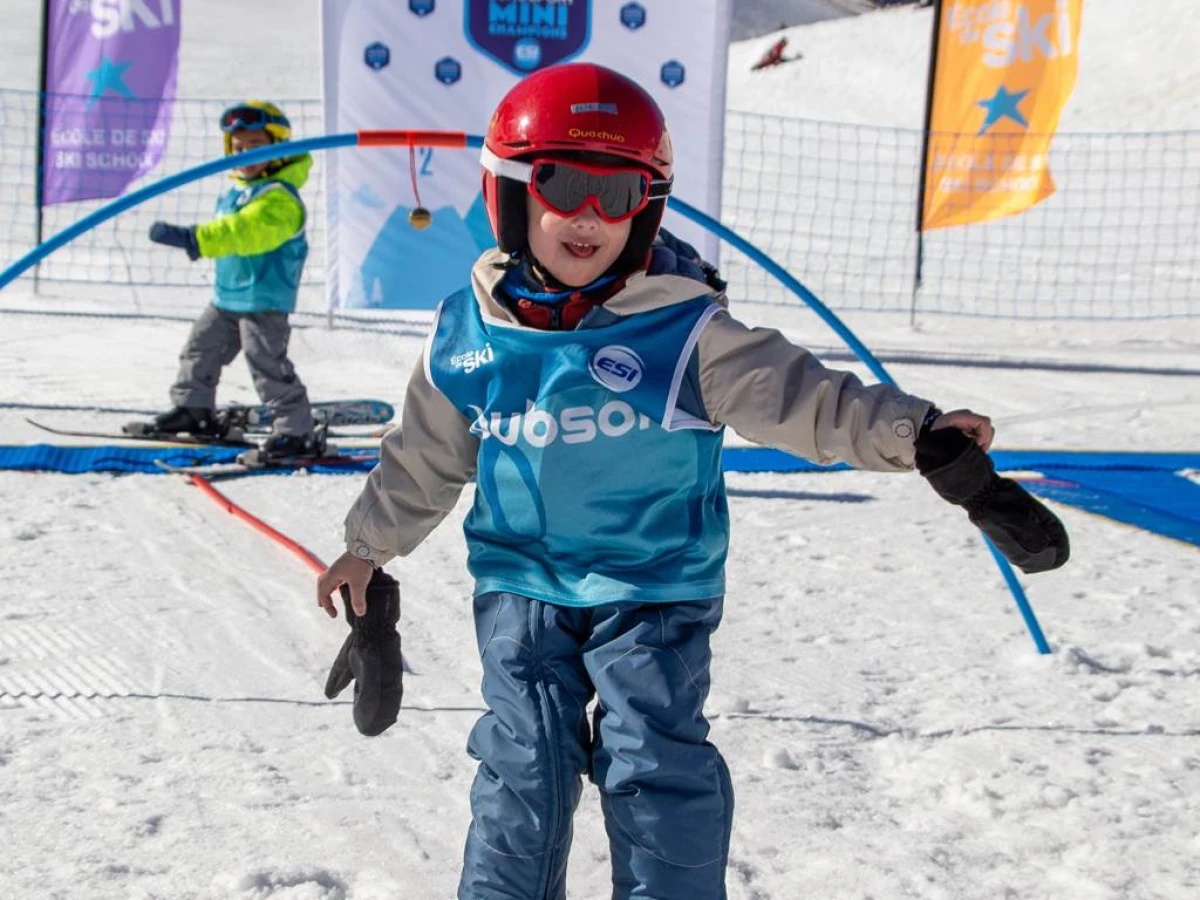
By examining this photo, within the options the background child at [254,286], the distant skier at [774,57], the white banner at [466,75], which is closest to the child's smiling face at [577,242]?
the background child at [254,286]

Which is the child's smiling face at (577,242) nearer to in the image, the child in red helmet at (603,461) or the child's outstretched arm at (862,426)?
the child in red helmet at (603,461)

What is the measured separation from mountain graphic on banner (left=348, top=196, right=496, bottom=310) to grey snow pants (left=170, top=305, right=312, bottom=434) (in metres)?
3.01

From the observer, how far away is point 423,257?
9.47 meters

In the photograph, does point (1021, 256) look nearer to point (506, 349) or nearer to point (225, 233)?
point (225, 233)

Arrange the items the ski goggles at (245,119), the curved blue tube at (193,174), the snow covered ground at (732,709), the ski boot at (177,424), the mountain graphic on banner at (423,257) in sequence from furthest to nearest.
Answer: the mountain graphic on banner at (423,257) < the ski boot at (177,424) < the ski goggles at (245,119) < the curved blue tube at (193,174) < the snow covered ground at (732,709)

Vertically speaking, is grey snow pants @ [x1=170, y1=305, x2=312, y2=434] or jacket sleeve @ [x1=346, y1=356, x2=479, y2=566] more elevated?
jacket sleeve @ [x1=346, y1=356, x2=479, y2=566]

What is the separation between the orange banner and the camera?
10.1 m

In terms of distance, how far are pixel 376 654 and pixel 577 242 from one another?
2.59 feet

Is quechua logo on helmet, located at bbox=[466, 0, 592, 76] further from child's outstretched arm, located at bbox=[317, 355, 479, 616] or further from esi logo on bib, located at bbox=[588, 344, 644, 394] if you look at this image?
esi logo on bib, located at bbox=[588, 344, 644, 394]

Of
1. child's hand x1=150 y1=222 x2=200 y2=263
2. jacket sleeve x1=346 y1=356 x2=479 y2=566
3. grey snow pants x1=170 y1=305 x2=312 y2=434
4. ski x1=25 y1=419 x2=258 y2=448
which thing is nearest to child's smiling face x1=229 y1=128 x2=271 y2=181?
child's hand x1=150 y1=222 x2=200 y2=263

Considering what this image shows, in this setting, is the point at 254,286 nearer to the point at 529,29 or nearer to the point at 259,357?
the point at 259,357

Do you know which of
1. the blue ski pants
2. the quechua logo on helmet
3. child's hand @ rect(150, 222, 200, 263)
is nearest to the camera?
the blue ski pants

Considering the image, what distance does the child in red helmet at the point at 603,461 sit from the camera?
2.12m

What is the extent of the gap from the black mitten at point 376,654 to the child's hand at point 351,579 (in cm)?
2
